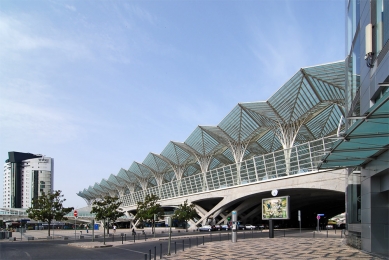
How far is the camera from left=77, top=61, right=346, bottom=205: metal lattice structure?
51.8m

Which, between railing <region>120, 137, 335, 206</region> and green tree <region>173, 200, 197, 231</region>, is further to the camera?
green tree <region>173, 200, 197, 231</region>

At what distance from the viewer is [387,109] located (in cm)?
1132

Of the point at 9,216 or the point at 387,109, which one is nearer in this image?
the point at 387,109

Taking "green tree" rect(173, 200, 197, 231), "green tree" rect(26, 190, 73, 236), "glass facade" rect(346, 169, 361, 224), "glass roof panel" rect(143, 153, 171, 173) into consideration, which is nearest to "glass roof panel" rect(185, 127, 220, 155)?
"green tree" rect(173, 200, 197, 231)

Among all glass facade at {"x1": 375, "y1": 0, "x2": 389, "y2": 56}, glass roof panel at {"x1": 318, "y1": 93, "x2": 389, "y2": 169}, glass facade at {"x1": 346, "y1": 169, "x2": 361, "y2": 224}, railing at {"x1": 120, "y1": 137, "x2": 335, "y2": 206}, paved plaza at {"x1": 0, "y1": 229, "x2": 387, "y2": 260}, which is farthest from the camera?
railing at {"x1": 120, "y1": 137, "x2": 335, "y2": 206}

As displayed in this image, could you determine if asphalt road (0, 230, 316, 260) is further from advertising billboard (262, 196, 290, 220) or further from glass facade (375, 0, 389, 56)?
glass facade (375, 0, 389, 56)

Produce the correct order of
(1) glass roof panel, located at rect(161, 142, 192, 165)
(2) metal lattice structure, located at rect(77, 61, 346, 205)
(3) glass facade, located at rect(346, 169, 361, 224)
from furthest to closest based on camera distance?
(1) glass roof panel, located at rect(161, 142, 192, 165), (2) metal lattice structure, located at rect(77, 61, 346, 205), (3) glass facade, located at rect(346, 169, 361, 224)

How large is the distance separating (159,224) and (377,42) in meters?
106

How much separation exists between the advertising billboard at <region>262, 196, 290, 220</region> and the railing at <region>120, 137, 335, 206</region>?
8.33 metres

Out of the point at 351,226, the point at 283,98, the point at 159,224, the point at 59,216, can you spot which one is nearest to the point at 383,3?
the point at 351,226

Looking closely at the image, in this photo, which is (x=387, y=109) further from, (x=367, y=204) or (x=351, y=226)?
(x=351, y=226)

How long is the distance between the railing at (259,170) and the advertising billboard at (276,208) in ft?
27.3

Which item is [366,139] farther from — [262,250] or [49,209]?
[49,209]

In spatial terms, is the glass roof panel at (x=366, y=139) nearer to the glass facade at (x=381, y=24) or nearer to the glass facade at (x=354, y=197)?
the glass facade at (x=354, y=197)
